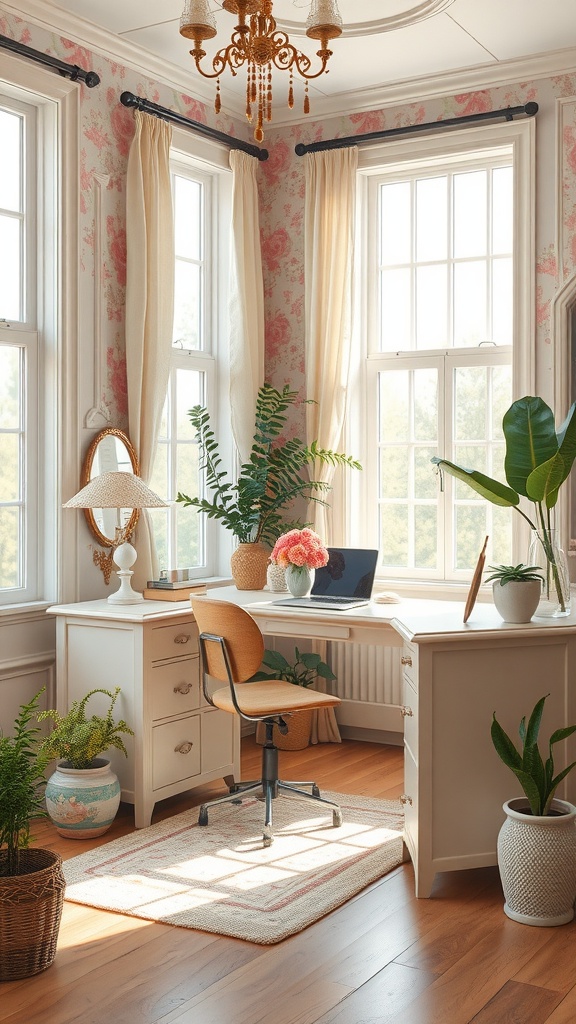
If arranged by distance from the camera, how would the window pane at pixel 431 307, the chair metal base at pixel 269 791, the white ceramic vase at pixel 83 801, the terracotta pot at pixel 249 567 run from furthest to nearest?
1. the window pane at pixel 431 307
2. the terracotta pot at pixel 249 567
3. the chair metal base at pixel 269 791
4. the white ceramic vase at pixel 83 801

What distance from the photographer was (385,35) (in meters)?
4.36

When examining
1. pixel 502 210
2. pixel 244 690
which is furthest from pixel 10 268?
pixel 502 210

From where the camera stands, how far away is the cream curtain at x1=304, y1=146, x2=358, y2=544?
5.09 m

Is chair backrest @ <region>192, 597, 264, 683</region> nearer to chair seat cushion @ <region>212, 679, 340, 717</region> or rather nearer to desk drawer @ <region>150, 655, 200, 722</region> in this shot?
chair seat cushion @ <region>212, 679, 340, 717</region>

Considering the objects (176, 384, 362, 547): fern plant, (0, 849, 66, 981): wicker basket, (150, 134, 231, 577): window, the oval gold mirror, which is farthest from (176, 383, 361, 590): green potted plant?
(0, 849, 66, 981): wicker basket

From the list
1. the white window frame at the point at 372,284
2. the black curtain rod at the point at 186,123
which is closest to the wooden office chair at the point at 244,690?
the white window frame at the point at 372,284

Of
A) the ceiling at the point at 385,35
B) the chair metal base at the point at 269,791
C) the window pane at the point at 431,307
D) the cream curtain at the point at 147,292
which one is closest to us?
the chair metal base at the point at 269,791

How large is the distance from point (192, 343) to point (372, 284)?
0.97 m

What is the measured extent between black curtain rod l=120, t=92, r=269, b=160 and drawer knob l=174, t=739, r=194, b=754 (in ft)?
9.04

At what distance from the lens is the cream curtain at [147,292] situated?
4.49 metres

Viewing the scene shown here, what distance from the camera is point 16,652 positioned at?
4.07m

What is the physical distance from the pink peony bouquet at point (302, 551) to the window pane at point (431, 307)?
1.41 metres

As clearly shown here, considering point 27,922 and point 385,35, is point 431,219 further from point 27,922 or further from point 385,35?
point 27,922

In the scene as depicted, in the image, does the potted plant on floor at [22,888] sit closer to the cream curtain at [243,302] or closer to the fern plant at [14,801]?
the fern plant at [14,801]
